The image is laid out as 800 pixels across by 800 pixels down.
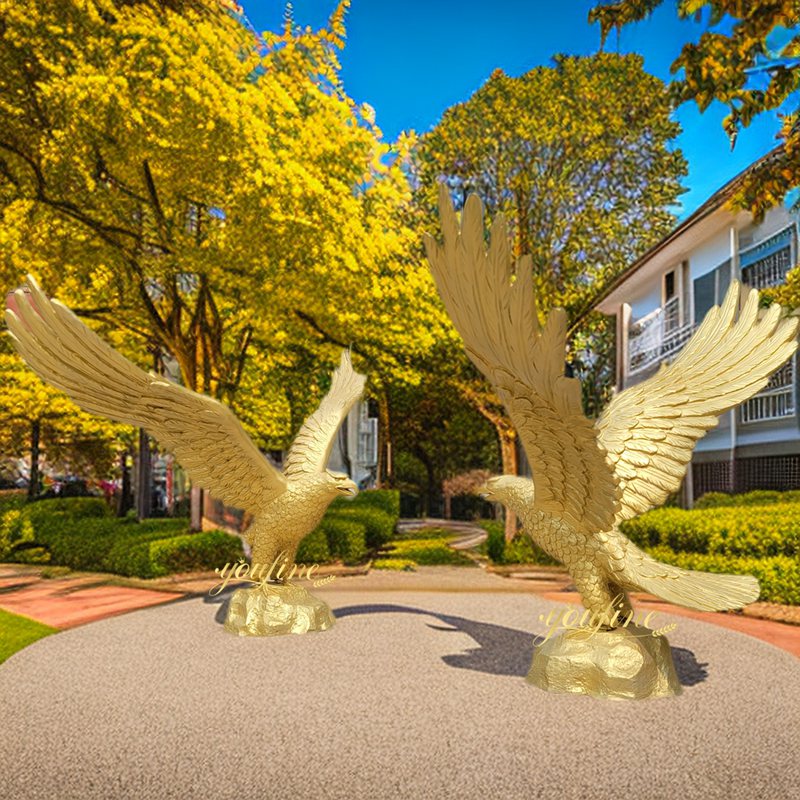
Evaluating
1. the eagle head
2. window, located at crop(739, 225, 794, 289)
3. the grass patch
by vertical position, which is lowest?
the grass patch

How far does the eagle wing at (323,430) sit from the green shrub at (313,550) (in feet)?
17.2

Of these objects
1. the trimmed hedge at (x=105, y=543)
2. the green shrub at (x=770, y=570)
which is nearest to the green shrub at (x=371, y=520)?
the trimmed hedge at (x=105, y=543)

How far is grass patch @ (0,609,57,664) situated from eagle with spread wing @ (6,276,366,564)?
2264 millimetres

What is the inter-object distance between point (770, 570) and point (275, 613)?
6.07 m

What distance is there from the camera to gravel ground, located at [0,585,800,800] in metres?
3.34

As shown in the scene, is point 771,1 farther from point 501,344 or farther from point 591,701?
point 591,701

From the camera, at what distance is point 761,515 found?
939cm

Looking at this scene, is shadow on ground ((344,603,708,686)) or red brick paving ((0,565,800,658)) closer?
shadow on ground ((344,603,708,686))

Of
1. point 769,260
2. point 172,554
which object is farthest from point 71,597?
point 769,260

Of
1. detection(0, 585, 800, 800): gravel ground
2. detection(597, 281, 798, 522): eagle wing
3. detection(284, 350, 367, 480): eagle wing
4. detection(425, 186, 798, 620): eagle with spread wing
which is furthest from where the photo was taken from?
detection(284, 350, 367, 480): eagle wing

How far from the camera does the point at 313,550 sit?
12617 millimetres

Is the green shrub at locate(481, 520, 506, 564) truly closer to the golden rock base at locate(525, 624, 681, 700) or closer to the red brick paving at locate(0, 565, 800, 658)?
the red brick paving at locate(0, 565, 800, 658)

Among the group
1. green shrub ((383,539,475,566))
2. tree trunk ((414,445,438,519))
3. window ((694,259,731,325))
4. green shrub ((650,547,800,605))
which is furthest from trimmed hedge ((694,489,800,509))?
tree trunk ((414,445,438,519))

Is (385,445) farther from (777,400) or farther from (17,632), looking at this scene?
(17,632)
